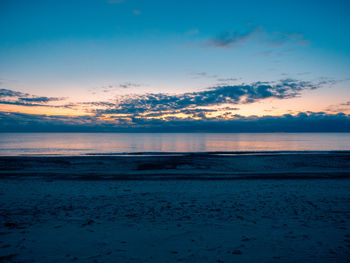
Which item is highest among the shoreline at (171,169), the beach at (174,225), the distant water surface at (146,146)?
the distant water surface at (146,146)

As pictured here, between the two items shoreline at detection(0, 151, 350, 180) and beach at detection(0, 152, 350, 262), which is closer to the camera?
beach at detection(0, 152, 350, 262)

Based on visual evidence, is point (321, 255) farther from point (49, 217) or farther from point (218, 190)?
point (49, 217)

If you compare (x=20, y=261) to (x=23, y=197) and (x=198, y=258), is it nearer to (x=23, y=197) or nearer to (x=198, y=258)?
(x=198, y=258)

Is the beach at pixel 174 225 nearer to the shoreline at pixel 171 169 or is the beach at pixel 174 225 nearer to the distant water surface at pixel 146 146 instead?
the shoreline at pixel 171 169

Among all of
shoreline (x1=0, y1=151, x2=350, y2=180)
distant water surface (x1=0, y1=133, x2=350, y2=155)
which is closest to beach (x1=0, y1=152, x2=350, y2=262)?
shoreline (x1=0, y1=151, x2=350, y2=180)

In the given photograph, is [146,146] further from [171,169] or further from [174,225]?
[174,225]

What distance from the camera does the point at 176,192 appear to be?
12.9 metres

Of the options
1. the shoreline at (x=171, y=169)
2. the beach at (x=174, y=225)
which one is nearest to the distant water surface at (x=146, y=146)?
the shoreline at (x=171, y=169)

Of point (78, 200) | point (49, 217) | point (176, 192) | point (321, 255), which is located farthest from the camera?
point (176, 192)

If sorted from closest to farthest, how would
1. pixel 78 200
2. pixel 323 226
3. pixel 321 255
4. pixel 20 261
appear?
pixel 20 261 < pixel 321 255 < pixel 323 226 < pixel 78 200

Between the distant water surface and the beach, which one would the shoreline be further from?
the distant water surface

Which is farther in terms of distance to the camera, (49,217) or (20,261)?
(49,217)

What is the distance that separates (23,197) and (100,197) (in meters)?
3.74

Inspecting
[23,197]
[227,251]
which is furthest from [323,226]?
[23,197]
